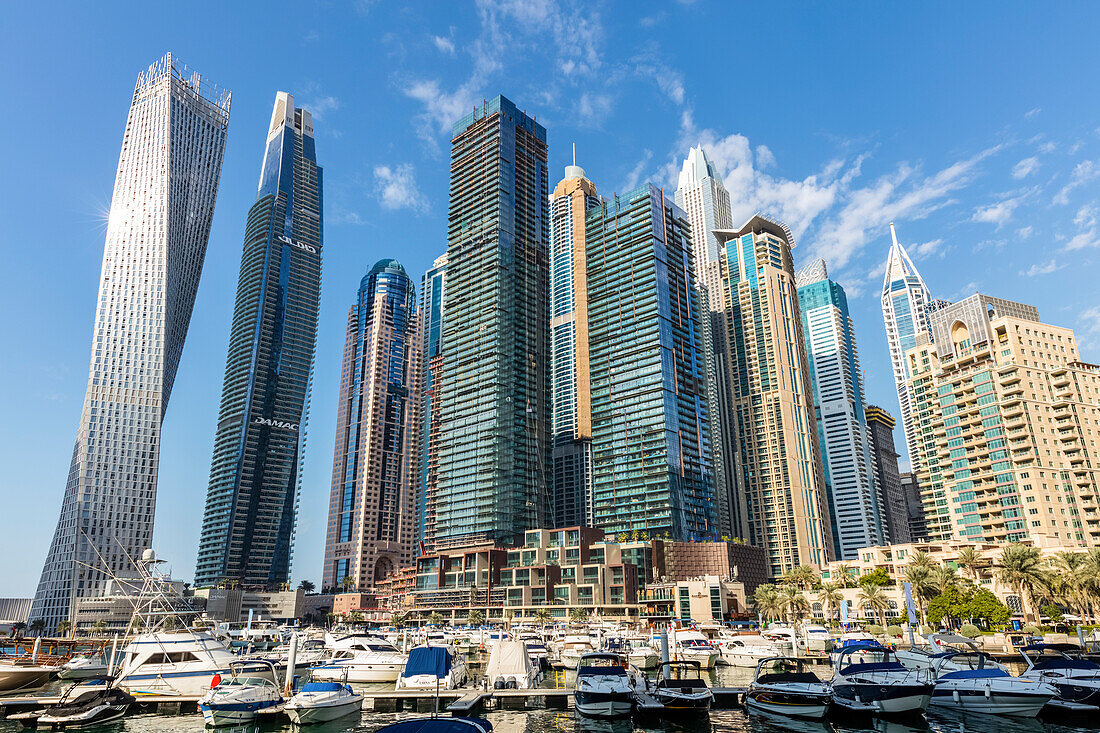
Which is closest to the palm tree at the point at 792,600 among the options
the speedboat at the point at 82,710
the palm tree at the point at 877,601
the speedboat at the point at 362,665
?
the palm tree at the point at 877,601

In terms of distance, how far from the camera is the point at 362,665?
6241cm

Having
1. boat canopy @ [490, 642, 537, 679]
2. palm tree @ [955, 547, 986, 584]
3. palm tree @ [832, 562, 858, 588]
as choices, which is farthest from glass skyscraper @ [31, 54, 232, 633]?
palm tree @ [955, 547, 986, 584]

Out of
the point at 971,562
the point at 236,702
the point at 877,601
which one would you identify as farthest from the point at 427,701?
the point at 971,562

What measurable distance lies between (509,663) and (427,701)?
7.84 metres

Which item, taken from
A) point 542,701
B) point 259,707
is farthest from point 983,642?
point 259,707

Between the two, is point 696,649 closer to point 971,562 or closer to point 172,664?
point 172,664

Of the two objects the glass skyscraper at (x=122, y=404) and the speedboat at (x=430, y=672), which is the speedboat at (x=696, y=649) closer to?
the speedboat at (x=430, y=672)

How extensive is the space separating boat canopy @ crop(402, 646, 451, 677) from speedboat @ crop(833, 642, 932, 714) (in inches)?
1167

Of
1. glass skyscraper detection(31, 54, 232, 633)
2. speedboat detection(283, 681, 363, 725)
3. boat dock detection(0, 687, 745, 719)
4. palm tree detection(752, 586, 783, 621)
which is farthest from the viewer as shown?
glass skyscraper detection(31, 54, 232, 633)

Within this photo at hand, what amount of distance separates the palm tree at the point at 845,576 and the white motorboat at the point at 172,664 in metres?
126

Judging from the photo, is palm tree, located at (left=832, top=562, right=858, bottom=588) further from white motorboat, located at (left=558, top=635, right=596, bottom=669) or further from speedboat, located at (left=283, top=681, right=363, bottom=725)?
speedboat, located at (left=283, top=681, right=363, bottom=725)

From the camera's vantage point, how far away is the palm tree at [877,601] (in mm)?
122000

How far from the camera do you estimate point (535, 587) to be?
198375 mm

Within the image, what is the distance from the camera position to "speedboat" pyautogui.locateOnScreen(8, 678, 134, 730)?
46219 millimetres
